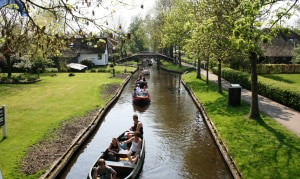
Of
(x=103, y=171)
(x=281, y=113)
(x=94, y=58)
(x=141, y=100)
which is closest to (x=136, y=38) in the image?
(x=94, y=58)

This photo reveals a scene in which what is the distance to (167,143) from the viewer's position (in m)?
18.4

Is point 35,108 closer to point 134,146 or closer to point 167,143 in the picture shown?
point 167,143

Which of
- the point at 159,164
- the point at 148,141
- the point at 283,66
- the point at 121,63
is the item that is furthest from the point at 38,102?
the point at 121,63

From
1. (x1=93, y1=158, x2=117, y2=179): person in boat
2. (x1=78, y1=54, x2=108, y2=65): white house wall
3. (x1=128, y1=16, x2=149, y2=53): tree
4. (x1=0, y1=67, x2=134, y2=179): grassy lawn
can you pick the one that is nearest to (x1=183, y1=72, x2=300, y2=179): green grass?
(x1=93, y1=158, x2=117, y2=179): person in boat

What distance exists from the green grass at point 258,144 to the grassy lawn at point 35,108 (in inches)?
369

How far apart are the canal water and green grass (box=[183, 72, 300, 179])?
95 cm

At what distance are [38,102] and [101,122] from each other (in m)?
7.27

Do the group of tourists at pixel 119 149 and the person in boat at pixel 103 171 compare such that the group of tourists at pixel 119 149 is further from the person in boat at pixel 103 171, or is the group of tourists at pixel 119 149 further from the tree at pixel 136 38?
the tree at pixel 136 38

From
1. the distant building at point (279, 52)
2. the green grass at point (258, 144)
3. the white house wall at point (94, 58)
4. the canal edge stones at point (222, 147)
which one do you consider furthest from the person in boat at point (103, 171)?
the white house wall at point (94, 58)

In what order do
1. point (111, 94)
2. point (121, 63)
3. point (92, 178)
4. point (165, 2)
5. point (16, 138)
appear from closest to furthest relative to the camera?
point (92, 178), point (16, 138), point (111, 94), point (165, 2), point (121, 63)

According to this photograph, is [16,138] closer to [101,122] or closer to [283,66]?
[101,122]

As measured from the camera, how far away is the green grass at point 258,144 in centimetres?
1278

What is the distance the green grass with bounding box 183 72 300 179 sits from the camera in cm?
1278

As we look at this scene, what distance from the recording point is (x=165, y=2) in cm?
7475
